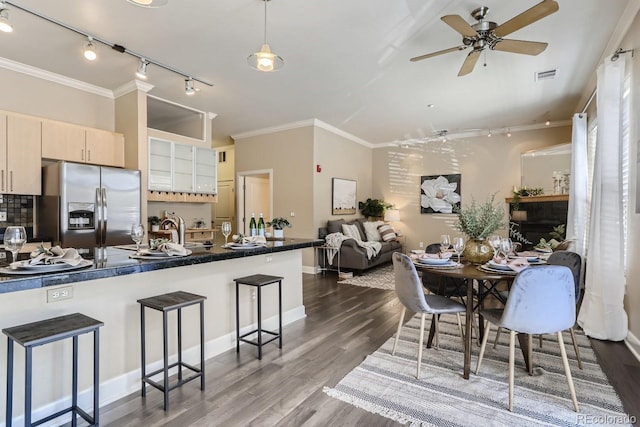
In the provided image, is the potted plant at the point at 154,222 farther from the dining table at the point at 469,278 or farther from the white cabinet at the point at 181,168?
the dining table at the point at 469,278

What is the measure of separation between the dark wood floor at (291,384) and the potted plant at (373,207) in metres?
4.53

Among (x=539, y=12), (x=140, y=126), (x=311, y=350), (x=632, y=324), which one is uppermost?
(x=539, y=12)

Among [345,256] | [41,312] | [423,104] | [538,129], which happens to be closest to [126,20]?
[41,312]

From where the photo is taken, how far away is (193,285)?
2.66 m

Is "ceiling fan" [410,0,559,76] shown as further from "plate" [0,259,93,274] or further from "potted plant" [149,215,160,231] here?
"potted plant" [149,215,160,231]

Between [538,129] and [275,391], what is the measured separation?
7108 mm

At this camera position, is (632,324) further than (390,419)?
Yes

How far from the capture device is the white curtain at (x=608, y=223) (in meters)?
3.05

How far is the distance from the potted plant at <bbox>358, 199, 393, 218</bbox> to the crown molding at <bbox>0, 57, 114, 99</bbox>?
543 cm

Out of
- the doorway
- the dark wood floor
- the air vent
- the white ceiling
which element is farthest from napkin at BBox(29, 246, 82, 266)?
the doorway

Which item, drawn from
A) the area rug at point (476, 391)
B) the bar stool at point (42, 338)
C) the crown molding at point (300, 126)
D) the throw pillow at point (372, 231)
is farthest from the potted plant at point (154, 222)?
the throw pillow at point (372, 231)

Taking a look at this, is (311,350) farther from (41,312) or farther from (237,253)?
(41,312)

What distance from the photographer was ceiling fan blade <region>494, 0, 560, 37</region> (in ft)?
7.91

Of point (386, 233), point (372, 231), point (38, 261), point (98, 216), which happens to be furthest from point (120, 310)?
point (386, 233)
